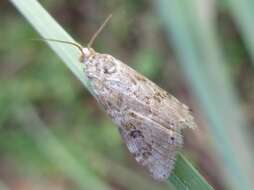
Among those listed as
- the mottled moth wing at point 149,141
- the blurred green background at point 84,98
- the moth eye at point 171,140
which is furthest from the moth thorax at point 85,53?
the blurred green background at point 84,98

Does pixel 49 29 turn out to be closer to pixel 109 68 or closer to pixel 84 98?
pixel 109 68

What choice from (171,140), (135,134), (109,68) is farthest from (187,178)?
(109,68)

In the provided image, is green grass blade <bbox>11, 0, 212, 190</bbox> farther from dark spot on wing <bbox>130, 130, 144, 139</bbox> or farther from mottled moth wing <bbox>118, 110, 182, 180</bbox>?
dark spot on wing <bbox>130, 130, 144, 139</bbox>

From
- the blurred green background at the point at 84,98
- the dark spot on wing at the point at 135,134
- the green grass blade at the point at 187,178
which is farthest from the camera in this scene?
the blurred green background at the point at 84,98

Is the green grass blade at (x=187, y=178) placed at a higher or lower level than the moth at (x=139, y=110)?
higher

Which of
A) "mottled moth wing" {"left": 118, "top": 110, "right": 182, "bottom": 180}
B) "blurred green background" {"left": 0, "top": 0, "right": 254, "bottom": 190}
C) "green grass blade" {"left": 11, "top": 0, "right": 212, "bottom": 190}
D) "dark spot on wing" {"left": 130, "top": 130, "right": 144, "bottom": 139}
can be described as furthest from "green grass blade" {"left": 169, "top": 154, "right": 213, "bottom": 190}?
"blurred green background" {"left": 0, "top": 0, "right": 254, "bottom": 190}

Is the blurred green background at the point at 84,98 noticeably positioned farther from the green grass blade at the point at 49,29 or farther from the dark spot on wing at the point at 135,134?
the green grass blade at the point at 49,29

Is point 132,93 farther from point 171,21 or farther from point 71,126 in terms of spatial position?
point 71,126

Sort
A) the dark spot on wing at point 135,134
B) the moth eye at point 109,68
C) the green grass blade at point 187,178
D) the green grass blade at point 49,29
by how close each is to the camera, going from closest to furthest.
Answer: the green grass blade at point 187,178, the green grass blade at point 49,29, the dark spot on wing at point 135,134, the moth eye at point 109,68
